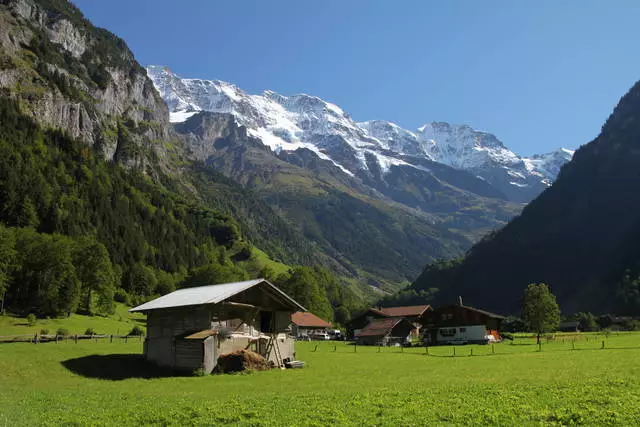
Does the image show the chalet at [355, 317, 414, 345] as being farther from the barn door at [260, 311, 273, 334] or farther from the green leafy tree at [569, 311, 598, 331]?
the green leafy tree at [569, 311, 598, 331]

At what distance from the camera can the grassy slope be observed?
68231mm

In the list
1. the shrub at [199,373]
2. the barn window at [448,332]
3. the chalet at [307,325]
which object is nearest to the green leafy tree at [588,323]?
the barn window at [448,332]

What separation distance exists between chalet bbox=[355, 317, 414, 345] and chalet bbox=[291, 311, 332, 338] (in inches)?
759

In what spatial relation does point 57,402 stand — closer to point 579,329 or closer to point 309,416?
point 309,416

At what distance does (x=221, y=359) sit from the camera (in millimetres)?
44125

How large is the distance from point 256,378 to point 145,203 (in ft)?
551

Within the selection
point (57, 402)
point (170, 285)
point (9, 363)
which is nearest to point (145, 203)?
point (170, 285)

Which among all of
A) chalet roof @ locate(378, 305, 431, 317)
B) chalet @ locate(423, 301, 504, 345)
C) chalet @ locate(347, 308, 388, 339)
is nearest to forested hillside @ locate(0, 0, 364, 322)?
chalet @ locate(347, 308, 388, 339)

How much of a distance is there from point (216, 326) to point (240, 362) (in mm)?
4163

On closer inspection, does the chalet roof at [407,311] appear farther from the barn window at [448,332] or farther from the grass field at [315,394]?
the grass field at [315,394]

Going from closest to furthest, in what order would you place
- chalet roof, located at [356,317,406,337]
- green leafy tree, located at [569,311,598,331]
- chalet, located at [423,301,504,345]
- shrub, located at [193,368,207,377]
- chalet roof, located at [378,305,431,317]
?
shrub, located at [193,368,207,377], chalet roof, located at [356,317,406,337], chalet, located at [423,301,504,345], chalet roof, located at [378,305,431,317], green leafy tree, located at [569,311,598,331]

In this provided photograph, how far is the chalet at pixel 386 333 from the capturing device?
100250 mm

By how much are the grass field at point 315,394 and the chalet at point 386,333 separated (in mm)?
56282

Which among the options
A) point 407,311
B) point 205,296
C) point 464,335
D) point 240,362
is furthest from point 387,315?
point 240,362
